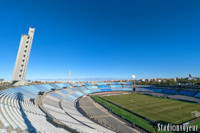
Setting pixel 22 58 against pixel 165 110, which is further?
pixel 165 110

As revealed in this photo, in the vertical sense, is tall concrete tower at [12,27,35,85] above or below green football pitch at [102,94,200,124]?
above

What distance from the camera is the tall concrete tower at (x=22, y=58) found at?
41.9 meters

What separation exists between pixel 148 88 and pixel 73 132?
9271cm

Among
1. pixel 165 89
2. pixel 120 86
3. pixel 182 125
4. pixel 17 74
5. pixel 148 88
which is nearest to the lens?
pixel 182 125

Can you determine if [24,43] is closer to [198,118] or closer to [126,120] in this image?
[126,120]

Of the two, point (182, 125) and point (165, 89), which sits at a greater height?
point (165, 89)

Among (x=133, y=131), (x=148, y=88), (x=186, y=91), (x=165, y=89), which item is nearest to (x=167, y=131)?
(x=133, y=131)

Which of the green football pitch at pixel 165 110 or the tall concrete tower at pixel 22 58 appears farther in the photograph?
the tall concrete tower at pixel 22 58

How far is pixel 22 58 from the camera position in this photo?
42781 millimetres

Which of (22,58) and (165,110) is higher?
(22,58)

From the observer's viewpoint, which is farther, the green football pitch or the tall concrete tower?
the tall concrete tower

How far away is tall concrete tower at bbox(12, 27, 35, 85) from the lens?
4194 cm

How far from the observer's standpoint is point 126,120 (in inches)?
1340

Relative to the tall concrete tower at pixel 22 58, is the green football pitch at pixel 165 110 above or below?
below
